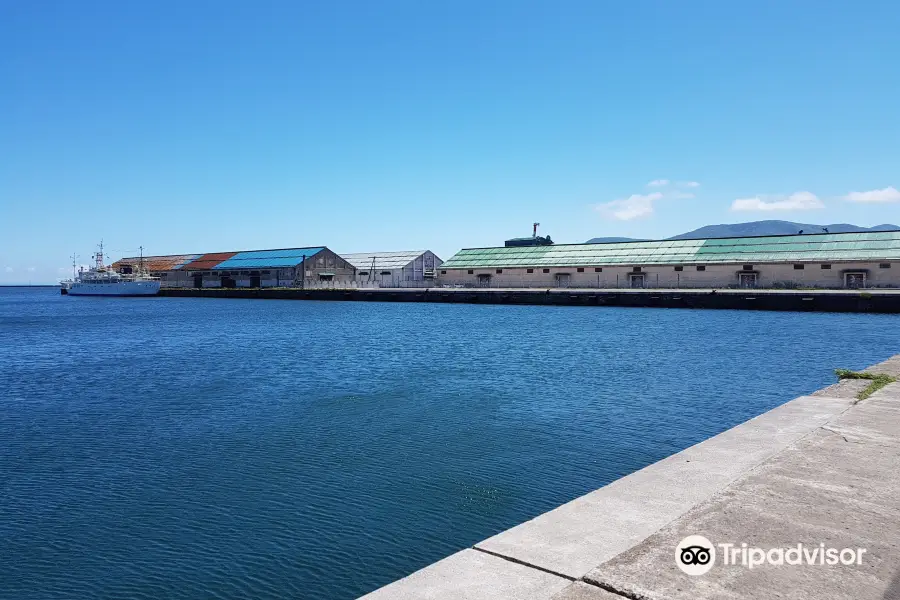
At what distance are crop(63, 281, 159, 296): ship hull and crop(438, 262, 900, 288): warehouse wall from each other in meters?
66.8

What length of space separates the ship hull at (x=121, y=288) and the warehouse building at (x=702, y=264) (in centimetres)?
6658

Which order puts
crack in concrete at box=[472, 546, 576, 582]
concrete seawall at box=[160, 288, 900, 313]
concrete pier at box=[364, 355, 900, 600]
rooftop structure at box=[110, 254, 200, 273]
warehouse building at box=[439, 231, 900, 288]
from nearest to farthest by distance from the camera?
concrete pier at box=[364, 355, 900, 600] < crack in concrete at box=[472, 546, 576, 582] < concrete seawall at box=[160, 288, 900, 313] < warehouse building at box=[439, 231, 900, 288] < rooftop structure at box=[110, 254, 200, 273]

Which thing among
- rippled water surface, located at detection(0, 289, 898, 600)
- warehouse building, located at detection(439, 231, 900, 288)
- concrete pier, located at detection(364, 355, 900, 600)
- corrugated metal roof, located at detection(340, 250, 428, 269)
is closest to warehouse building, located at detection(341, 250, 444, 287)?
corrugated metal roof, located at detection(340, 250, 428, 269)

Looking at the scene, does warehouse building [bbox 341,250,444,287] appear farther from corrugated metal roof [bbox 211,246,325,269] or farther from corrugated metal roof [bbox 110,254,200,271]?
corrugated metal roof [bbox 110,254,200,271]

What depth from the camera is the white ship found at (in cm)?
12402

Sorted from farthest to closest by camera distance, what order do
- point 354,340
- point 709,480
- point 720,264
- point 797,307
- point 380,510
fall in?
point 720,264, point 797,307, point 354,340, point 380,510, point 709,480

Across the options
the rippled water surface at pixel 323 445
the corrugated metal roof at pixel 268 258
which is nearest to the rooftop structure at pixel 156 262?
the corrugated metal roof at pixel 268 258

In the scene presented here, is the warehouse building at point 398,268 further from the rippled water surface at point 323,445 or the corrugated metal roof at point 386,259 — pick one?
the rippled water surface at point 323,445

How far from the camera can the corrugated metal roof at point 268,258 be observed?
105119mm

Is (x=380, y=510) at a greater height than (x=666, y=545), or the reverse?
(x=666, y=545)

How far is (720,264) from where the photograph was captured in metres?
69.9

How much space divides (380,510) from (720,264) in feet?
223

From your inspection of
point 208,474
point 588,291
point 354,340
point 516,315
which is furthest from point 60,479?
point 588,291

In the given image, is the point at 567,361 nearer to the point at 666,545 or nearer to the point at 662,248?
the point at 666,545
